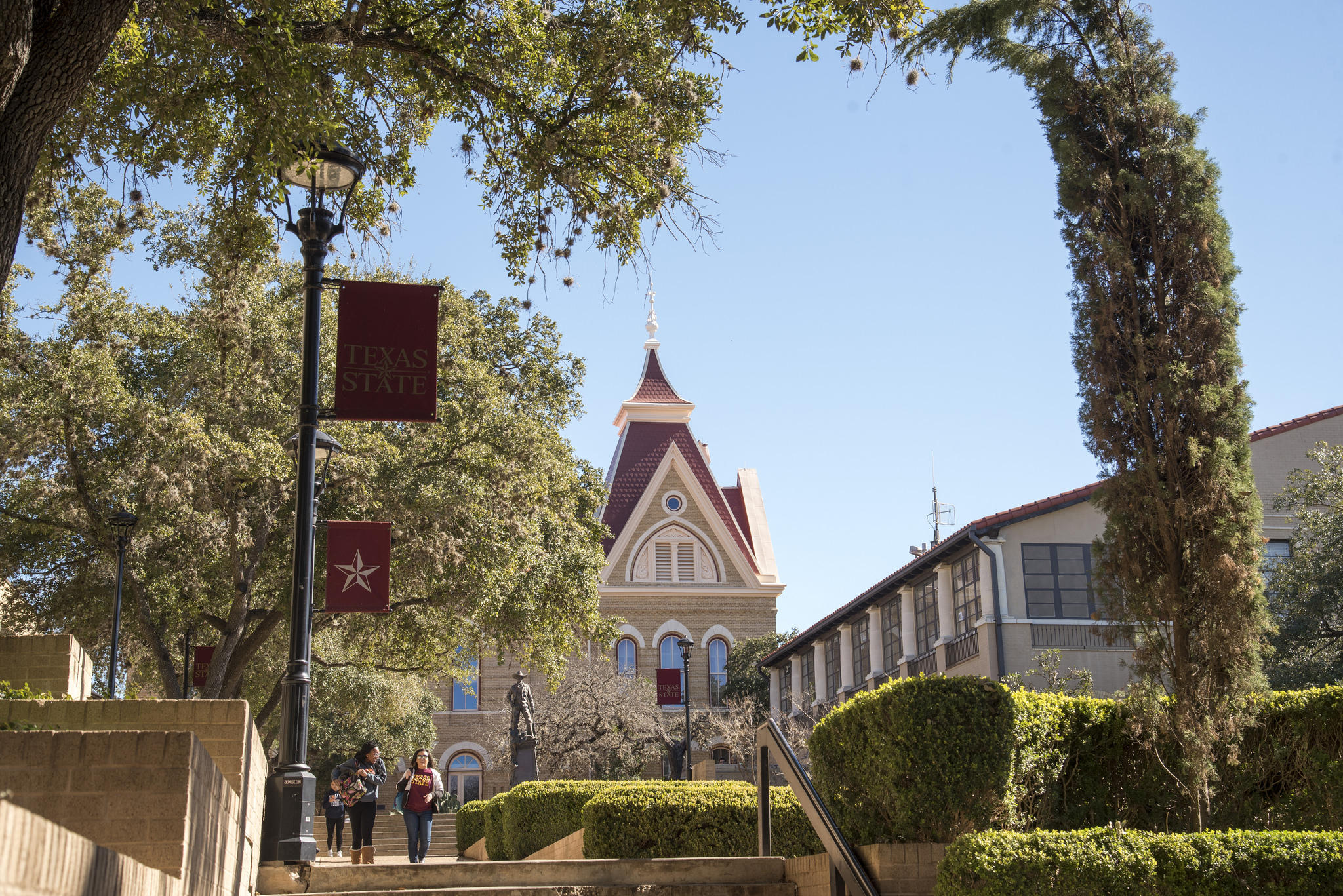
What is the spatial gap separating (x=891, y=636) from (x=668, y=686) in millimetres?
8440

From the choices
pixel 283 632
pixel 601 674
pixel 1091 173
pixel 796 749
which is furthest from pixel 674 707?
pixel 1091 173

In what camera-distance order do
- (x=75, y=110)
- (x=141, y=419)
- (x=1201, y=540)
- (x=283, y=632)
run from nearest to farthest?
(x=75, y=110) → (x=1201, y=540) → (x=141, y=419) → (x=283, y=632)

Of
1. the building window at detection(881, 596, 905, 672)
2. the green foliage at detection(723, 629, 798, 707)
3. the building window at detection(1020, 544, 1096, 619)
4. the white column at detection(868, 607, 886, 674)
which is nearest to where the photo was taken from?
the building window at detection(1020, 544, 1096, 619)

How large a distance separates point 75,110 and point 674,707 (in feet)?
133

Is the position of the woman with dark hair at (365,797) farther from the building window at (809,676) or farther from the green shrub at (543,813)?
the building window at (809,676)

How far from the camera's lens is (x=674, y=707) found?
46.9m

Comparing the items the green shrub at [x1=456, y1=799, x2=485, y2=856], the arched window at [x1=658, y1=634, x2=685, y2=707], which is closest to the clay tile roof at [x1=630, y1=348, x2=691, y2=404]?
the arched window at [x1=658, y1=634, x2=685, y2=707]

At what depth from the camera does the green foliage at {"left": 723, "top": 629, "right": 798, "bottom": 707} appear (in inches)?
1889

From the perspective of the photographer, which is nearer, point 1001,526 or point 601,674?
point 1001,526

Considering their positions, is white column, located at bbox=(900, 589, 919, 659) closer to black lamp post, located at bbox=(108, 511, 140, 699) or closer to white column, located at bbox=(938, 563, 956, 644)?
white column, located at bbox=(938, 563, 956, 644)

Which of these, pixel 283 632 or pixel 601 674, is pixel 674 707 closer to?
pixel 601 674

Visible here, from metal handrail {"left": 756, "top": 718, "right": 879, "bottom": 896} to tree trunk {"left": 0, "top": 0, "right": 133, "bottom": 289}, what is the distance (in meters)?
5.50

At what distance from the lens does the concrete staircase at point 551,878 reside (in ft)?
26.6

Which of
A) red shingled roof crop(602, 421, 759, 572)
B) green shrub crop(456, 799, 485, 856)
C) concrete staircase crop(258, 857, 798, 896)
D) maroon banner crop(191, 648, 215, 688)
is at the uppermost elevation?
red shingled roof crop(602, 421, 759, 572)
